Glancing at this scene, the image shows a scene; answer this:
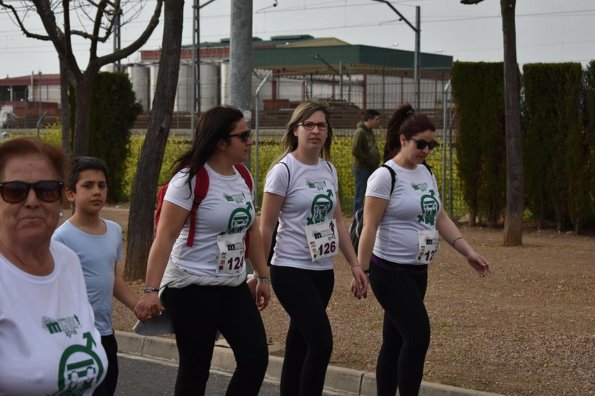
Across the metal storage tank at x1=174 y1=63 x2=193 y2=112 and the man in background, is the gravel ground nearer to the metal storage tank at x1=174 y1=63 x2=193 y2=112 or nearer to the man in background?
the man in background

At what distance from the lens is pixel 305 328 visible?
20.6ft

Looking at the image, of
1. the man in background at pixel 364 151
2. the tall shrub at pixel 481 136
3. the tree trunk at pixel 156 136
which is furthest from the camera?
the tall shrub at pixel 481 136

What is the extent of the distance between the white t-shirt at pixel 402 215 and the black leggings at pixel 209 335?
47.3 inches

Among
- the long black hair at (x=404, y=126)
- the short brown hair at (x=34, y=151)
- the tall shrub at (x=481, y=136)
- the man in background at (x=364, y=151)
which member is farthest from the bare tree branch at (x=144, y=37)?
the short brown hair at (x=34, y=151)

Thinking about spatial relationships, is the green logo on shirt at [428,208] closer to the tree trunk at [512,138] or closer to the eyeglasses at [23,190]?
the eyeglasses at [23,190]

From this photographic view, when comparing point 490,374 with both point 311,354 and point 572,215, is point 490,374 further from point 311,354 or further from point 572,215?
point 572,215

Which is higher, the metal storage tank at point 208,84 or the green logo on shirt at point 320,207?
the metal storage tank at point 208,84

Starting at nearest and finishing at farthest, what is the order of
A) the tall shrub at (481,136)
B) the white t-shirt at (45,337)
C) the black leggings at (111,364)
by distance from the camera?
the white t-shirt at (45,337), the black leggings at (111,364), the tall shrub at (481,136)

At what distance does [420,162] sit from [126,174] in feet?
64.0

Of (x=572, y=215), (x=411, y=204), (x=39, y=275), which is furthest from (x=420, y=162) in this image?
(x=572, y=215)

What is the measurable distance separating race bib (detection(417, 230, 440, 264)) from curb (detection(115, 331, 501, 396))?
128 centimetres

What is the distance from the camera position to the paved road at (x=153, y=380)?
26.5 feet

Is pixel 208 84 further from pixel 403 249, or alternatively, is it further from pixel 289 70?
pixel 403 249

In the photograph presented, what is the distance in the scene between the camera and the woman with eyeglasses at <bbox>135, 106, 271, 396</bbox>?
18.6ft
